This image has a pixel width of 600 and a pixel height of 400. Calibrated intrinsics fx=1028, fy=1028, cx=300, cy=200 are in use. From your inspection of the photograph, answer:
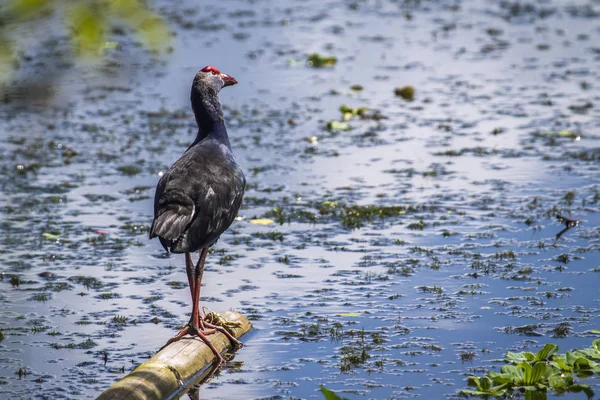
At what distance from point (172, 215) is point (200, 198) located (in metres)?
0.29

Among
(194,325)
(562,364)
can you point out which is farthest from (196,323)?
(562,364)

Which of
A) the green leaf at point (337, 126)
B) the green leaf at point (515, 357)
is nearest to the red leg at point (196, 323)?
the green leaf at point (515, 357)

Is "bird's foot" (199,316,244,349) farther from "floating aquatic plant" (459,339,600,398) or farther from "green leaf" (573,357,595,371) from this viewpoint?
"green leaf" (573,357,595,371)

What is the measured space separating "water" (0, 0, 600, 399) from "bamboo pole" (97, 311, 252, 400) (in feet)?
0.52

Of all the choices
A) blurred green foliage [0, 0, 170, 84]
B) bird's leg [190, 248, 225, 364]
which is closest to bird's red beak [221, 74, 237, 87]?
bird's leg [190, 248, 225, 364]

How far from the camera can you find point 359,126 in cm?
1344

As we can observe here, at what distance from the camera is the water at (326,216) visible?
707 cm

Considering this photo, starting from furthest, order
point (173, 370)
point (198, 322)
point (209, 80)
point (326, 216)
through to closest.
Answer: point (326, 216) < point (209, 80) < point (198, 322) < point (173, 370)

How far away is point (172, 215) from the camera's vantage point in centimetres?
→ 658

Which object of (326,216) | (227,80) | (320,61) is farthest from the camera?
(320,61)

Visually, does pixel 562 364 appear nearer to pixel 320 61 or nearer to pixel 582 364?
pixel 582 364

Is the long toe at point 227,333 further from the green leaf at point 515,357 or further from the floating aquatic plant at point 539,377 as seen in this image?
the green leaf at point 515,357

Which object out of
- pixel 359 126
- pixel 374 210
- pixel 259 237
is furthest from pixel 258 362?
pixel 359 126

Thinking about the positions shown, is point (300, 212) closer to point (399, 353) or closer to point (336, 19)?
point (399, 353)
